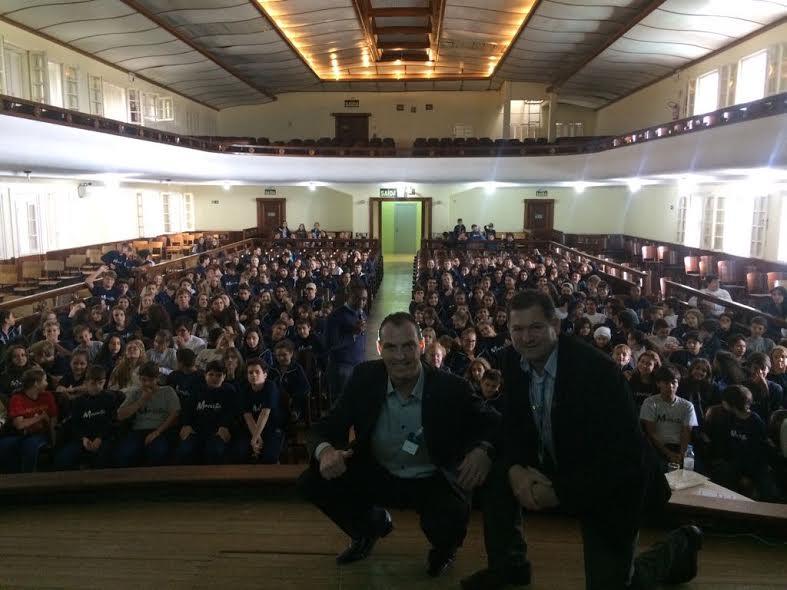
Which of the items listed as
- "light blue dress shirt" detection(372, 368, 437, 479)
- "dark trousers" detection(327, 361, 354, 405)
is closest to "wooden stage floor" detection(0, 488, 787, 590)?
"light blue dress shirt" detection(372, 368, 437, 479)

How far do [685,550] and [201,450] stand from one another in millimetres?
3201

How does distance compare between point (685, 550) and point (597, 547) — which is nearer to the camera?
point (597, 547)

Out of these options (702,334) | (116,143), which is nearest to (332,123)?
(116,143)

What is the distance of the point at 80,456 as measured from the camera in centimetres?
441

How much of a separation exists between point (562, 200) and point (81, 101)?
55.1ft

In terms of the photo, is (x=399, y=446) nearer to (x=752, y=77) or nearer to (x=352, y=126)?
(x=752, y=77)

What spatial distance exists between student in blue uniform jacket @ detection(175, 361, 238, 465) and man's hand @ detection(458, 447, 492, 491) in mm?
2527

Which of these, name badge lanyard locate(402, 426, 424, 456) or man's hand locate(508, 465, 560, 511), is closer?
man's hand locate(508, 465, 560, 511)

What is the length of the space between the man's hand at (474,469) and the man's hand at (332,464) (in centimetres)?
44

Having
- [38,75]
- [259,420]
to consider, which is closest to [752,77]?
[259,420]

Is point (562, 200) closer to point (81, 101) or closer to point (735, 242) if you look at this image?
point (735, 242)

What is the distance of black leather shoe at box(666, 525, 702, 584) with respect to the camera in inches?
93.7

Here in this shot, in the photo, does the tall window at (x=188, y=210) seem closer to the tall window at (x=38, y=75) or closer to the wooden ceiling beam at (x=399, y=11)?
the tall window at (x=38, y=75)

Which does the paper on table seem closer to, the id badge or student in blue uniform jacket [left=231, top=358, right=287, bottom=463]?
the id badge
